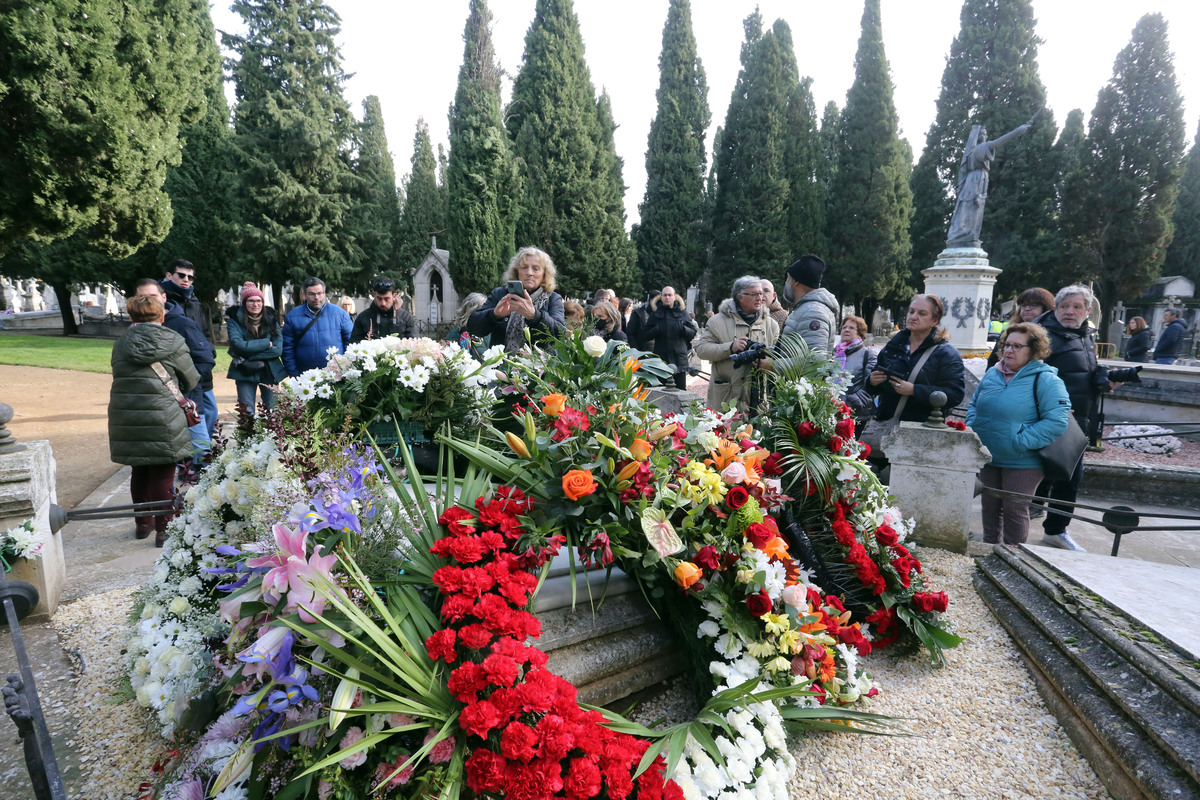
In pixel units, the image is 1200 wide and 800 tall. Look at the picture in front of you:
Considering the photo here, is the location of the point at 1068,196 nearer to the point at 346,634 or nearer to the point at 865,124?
the point at 865,124

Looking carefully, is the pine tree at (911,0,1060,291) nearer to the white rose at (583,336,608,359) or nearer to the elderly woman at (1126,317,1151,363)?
the elderly woman at (1126,317,1151,363)

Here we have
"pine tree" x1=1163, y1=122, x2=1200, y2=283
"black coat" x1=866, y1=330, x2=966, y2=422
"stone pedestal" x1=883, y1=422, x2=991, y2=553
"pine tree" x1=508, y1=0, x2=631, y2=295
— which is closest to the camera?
"stone pedestal" x1=883, y1=422, x2=991, y2=553

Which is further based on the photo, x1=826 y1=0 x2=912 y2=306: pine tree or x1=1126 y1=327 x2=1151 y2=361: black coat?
x1=826 y1=0 x2=912 y2=306: pine tree

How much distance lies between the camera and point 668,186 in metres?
25.2

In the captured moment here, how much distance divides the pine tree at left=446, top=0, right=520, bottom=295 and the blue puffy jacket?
633 inches

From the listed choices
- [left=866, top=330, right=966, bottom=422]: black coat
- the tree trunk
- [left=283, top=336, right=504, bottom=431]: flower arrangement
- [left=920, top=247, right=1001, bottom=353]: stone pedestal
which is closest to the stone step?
[left=866, top=330, right=966, bottom=422]: black coat

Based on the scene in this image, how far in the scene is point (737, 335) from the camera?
4.39 metres

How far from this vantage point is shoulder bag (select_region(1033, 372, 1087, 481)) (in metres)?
3.92

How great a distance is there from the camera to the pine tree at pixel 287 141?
789 inches

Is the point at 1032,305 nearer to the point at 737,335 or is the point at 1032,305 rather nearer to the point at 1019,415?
the point at 1019,415

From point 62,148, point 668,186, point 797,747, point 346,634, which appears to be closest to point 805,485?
point 797,747

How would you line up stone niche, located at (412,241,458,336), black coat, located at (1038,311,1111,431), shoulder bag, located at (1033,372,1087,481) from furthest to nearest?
stone niche, located at (412,241,458,336), black coat, located at (1038,311,1111,431), shoulder bag, located at (1033,372,1087,481)

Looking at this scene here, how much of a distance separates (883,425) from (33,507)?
526cm

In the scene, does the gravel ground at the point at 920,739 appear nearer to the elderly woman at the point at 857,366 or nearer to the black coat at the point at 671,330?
the elderly woman at the point at 857,366
